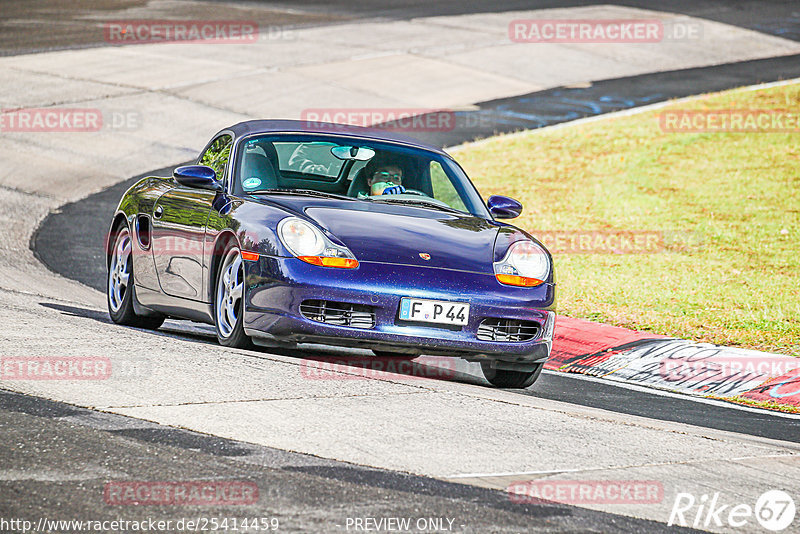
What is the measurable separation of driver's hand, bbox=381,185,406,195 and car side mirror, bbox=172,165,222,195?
1.09 meters

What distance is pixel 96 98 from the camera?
70.2 ft

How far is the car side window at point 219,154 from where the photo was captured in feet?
27.7

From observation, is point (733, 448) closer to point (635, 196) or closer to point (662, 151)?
point (635, 196)

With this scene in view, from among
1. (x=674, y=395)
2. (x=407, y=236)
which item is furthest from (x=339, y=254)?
(x=674, y=395)

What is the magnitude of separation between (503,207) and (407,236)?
4.36 ft

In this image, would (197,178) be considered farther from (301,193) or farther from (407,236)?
(407,236)

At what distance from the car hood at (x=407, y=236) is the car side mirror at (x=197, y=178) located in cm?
87

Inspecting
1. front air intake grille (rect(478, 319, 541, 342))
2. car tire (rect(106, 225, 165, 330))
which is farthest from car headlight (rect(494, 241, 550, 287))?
car tire (rect(106, 225, 165, 330))

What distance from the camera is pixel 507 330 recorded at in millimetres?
7234

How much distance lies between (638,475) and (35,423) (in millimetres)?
2516

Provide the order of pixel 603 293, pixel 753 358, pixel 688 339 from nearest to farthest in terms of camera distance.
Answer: pixel 753 358
pixel 688 339
pixel 603 293

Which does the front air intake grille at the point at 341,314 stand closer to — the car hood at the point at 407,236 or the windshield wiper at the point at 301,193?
the car hood at the point at 407,236

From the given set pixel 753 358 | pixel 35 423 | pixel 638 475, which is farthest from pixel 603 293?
pixel 35 423

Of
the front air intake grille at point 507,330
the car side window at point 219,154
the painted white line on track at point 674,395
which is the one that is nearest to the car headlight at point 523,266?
the front air intake grille at point 507,330
